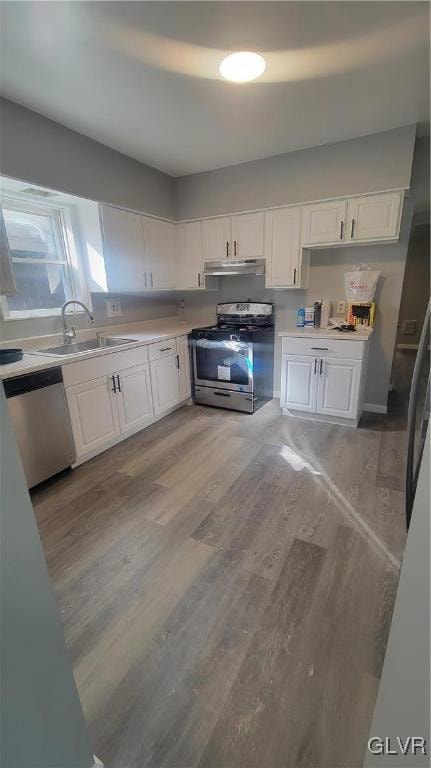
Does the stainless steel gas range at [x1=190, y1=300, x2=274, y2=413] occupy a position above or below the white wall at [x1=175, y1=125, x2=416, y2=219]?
below

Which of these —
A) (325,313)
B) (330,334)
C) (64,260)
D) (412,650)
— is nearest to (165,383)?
(64,260)

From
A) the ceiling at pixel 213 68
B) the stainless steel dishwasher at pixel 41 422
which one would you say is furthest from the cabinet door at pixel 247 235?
the stainless steel dishwasher at pixel 41 422

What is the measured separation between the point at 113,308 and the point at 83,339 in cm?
54

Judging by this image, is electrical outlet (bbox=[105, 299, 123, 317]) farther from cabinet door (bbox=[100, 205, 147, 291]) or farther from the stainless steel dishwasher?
the stainless steel dishwasher

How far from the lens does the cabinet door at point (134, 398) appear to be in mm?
2832

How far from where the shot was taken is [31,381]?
6.86ft

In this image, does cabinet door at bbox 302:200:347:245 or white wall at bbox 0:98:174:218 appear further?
cabinet door at bbox 302:200:347:245

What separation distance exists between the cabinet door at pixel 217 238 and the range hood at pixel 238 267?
86 mm

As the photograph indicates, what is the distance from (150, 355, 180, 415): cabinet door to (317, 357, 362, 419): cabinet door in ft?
4.92

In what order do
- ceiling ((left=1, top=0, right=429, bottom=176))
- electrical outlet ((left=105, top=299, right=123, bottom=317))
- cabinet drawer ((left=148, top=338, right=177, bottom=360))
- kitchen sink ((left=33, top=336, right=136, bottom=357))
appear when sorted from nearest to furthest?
ceiling ((left=1, top=0, right=429, bottom=176))
kitchen sink ((left=33, top=336, right=136, bottom=357))
cabinet drawer ((left=148, top=338, right=177, bottom=360))
electrical outlet ((left=105, top=299, right=123, bottom=317))

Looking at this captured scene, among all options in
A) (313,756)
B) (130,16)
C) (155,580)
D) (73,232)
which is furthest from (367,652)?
(73,232)

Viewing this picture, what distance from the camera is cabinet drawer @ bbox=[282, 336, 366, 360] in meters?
2.90

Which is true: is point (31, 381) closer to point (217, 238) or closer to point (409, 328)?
point (217, 238)

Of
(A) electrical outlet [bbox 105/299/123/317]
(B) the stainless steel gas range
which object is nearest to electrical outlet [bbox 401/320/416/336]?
(B) the stainless steel gas range
